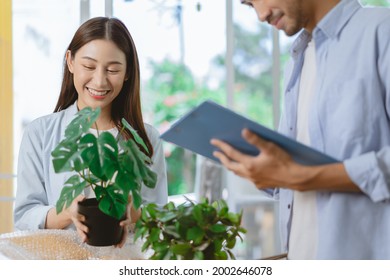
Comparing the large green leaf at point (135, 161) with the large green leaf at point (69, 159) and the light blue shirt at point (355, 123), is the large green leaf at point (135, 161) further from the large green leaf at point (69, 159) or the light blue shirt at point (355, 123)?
the light blue shirt at point (355, 123)

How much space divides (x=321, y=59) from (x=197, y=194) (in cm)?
274

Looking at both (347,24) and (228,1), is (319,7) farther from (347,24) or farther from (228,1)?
(228,1)

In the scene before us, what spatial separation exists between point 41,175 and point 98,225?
429 millimetres

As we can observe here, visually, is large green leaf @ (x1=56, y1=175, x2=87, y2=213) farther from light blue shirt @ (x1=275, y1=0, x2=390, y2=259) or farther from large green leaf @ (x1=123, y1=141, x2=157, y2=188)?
light blue shirt @ (x1=275, y1=0, x2=390, y2=259)

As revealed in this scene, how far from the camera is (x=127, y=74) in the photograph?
4.89ft

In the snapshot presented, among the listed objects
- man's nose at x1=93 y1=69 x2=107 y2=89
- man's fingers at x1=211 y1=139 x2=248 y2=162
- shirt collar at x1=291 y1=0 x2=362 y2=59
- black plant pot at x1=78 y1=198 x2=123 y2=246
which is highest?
shirt collar at x1=291 y1=0 x2=362 y2=59

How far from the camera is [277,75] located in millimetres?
4082

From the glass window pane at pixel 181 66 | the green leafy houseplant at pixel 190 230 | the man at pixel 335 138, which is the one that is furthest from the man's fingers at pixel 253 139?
the glass window pane at pixel 181 66

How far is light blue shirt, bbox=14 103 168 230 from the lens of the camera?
4.56ft

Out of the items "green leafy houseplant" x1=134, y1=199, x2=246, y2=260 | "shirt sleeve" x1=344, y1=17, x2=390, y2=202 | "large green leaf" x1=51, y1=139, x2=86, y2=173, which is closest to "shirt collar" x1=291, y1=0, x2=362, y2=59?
"shirt sleeve" x1=344, y1=17, x2=390, y2=202

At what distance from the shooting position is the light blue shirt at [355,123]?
3.23ft

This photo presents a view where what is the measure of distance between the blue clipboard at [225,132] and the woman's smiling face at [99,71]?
0.46 m

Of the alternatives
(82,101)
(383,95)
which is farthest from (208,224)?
(82,101)

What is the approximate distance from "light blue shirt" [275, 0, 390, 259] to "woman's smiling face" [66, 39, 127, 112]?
533 millimetres
